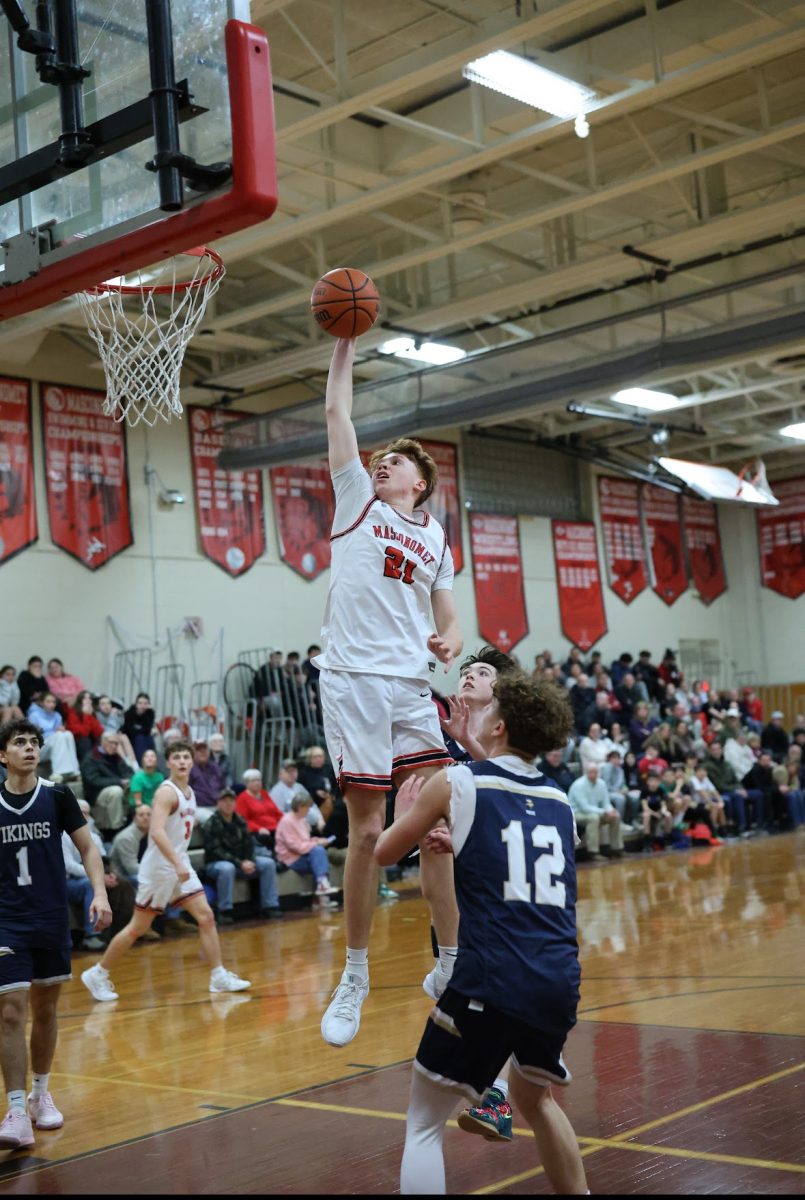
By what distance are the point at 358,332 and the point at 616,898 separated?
902cm

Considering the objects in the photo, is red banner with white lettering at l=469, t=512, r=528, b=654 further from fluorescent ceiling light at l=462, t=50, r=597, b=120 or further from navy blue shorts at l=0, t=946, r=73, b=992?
navy blue shorts at l=0, t=946, r=73, b=992

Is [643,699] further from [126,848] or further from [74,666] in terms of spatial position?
[126,848]

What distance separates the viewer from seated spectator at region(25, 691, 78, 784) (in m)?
13.7

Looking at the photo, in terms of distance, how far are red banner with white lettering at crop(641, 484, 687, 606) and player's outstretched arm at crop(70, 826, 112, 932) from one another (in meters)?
21.0

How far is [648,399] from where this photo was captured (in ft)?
67.6

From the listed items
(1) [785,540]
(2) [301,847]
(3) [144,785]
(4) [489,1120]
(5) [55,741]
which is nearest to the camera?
(4) [489,1120]

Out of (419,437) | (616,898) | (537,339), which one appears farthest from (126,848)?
(419,437)

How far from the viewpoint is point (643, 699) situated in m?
21.8

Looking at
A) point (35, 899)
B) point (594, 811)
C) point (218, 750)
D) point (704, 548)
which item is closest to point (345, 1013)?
point (35, 899)

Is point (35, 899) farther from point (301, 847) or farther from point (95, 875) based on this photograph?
point (301, 847)

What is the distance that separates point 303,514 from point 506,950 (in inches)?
643

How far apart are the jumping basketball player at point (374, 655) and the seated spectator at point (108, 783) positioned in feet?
27.5

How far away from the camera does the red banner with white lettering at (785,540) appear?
2712cm

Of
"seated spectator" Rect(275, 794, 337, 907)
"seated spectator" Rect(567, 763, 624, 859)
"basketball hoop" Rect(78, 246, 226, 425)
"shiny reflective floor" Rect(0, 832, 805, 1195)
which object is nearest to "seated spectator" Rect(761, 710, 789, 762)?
"seated spectator" Rect(567, 763, 624, 859)
